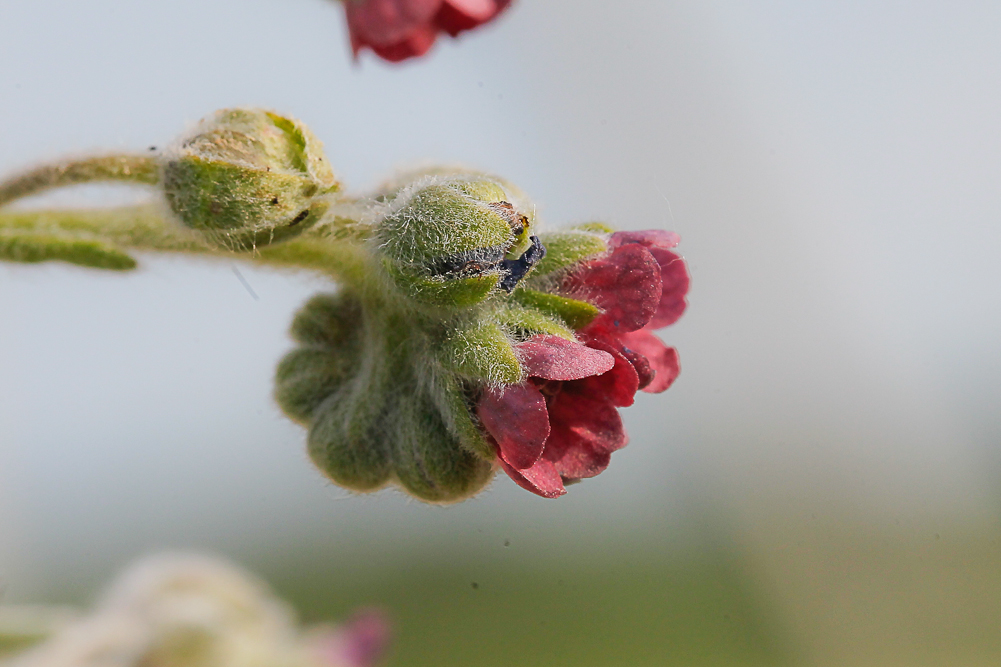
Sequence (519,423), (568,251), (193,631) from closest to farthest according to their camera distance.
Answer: (519,423), (568,251), (193,631)

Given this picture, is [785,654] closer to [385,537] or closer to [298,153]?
[385,537]

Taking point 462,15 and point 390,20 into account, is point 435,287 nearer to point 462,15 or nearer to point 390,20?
point 390,20

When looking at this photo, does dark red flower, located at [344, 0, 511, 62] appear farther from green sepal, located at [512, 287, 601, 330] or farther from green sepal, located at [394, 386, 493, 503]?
green sepal, located at [394, 386, 493, 503]

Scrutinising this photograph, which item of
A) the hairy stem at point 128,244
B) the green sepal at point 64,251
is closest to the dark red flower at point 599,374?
the hairy stem at point 128,244

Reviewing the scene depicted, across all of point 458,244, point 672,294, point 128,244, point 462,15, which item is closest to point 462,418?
point 458,244

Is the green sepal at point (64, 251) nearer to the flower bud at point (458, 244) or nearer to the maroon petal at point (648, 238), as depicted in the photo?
the flower bud at point (458, 244)

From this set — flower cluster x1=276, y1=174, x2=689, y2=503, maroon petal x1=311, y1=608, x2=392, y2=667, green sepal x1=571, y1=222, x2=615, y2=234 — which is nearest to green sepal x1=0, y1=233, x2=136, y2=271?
flower cluster x1=276, y1=174, x2=689, y2=503

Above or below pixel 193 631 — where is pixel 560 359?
above
